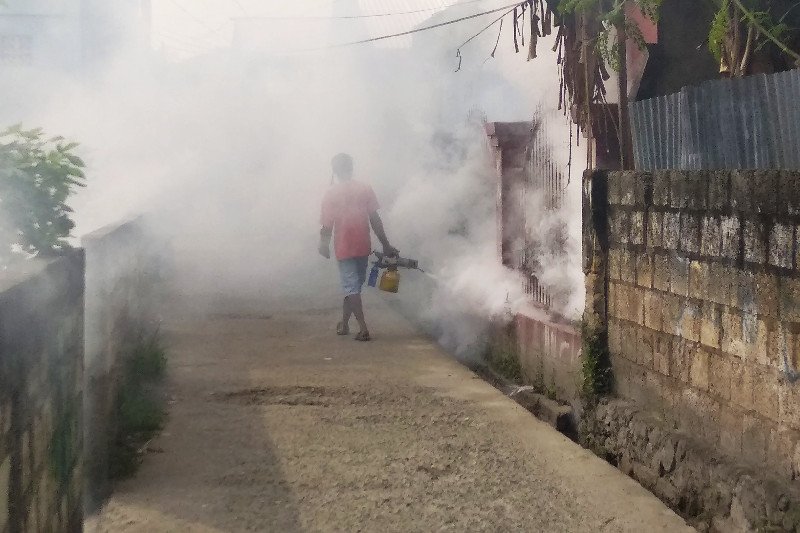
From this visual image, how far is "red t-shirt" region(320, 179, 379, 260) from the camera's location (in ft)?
30.7

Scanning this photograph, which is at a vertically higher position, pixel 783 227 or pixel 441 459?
pixel 783 227

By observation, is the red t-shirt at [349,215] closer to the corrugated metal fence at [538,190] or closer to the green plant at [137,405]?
the corrugated metal fence at [538,190]

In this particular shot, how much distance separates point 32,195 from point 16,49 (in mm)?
17908

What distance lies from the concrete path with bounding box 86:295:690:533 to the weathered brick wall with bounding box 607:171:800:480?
0.58 metres

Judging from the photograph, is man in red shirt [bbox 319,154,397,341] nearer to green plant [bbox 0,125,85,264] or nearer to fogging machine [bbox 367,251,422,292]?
fogging machine [bbox 367,251,422,292]

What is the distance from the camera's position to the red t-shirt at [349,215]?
9352 millimetres

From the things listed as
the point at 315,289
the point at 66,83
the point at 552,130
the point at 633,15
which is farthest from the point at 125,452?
the point at 66,83

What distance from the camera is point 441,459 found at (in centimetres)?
560

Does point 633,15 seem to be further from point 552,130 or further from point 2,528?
point 2,528

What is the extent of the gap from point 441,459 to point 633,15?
12.8 feet

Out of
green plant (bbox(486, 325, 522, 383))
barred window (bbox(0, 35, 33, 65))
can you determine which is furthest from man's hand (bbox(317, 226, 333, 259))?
barred window (bbox(0, 35, 33, 65))

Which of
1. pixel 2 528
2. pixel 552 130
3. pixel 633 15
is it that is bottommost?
pixel 2 528

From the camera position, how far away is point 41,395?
3248mm

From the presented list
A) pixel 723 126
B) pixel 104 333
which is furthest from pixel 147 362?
pixel 723 126
